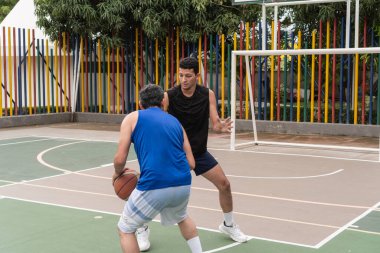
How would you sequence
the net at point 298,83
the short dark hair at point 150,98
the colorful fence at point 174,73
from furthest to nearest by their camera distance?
the colorful fence at point 174,73 → the net at point 298,83 → the short dark hair at point 150,98

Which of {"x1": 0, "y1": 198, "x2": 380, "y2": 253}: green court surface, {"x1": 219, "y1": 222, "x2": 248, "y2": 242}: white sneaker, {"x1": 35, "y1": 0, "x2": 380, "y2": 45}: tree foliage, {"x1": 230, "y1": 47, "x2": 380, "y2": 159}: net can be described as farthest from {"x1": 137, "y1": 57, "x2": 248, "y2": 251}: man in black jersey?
{"x1": 35, "y1": 0, "x2": 380, "y2": 45}: tree foliage

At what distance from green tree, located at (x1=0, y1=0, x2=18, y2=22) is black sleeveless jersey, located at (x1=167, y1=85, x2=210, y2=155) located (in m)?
28.7

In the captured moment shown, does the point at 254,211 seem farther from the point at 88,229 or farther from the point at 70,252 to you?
the point at 70,252

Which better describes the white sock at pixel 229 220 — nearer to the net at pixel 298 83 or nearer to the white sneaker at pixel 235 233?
the white sneaker at pixel 235 233

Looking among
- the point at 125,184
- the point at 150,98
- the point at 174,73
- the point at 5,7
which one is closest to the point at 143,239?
the point at 125,184

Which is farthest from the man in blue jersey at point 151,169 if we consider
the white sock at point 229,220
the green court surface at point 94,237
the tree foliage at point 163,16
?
the tree foliage at point 163,16

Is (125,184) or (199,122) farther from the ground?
(199,122)

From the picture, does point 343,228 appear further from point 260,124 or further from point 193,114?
point 260,124

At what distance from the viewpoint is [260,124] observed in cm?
1585

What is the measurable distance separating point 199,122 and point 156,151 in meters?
1.42

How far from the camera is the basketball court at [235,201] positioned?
566cm

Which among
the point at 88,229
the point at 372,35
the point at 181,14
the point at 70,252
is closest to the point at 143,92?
the point at 70,252

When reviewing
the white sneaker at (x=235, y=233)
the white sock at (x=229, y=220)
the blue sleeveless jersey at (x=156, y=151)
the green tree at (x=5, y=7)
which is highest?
the green tree at (x=5, y=7)

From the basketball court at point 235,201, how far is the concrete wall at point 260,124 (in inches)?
67.1
